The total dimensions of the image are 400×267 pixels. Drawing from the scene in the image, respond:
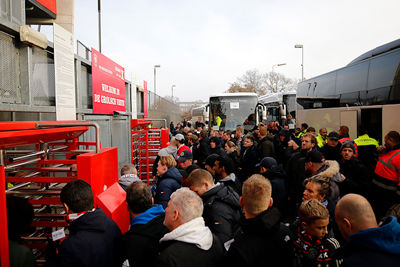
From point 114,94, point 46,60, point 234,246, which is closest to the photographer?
point 234,246

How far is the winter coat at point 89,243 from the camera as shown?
224 centimetres

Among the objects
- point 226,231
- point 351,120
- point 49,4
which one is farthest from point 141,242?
point 49,4

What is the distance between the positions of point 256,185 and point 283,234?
0.44 meters

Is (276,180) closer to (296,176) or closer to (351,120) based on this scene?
(296,176)

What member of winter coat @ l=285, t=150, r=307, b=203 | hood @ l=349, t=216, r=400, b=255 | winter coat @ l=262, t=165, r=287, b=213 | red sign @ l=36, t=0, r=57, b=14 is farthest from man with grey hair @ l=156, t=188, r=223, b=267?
red sign @ l=36, t=0, r=57, b=14

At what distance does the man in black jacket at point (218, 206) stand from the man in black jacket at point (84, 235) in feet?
3.22

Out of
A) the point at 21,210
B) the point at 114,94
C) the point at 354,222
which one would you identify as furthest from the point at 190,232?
the point at 114,94

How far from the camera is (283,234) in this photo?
2.38 metres

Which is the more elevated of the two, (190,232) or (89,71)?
(89,71)

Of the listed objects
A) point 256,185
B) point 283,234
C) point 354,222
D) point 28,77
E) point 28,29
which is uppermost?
point 28,29

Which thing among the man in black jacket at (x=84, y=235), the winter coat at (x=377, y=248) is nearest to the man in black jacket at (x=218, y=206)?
the man in black jacket at (x=84, y=235)

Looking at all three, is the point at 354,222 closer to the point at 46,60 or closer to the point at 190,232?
the point at 190,232

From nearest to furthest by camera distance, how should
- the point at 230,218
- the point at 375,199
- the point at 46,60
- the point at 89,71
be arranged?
the point at 230,218, the point at 46,60, the point at 375,199, the point at 89,71

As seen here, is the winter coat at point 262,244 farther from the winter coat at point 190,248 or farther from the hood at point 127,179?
the hood at point 127,179
